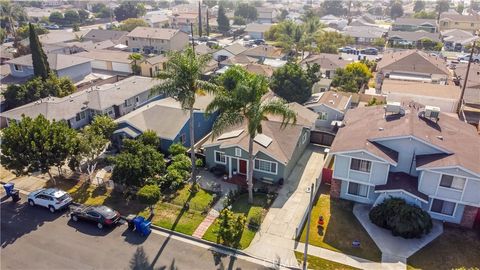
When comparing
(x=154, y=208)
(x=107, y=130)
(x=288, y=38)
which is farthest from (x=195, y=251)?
(x=288, y=38)

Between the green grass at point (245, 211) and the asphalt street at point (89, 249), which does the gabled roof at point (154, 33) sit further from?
the asphalt street at point (89, 249)

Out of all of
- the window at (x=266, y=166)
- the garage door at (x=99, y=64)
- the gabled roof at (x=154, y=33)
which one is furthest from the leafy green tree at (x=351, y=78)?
the garage door at (x=99, y=64)

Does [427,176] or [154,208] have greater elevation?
[427,176]

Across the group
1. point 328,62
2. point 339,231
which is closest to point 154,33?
point 328,62

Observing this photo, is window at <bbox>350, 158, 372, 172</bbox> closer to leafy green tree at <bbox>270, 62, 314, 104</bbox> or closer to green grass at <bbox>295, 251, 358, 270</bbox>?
green grass at <bbox>295, 251, 358, 270</bbox>

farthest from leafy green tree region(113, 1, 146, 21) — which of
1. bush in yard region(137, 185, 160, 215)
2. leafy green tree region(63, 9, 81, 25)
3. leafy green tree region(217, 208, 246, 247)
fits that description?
leafy green tree region(217, 208, 246, 247)

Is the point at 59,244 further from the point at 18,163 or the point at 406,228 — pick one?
the point at 406,228
